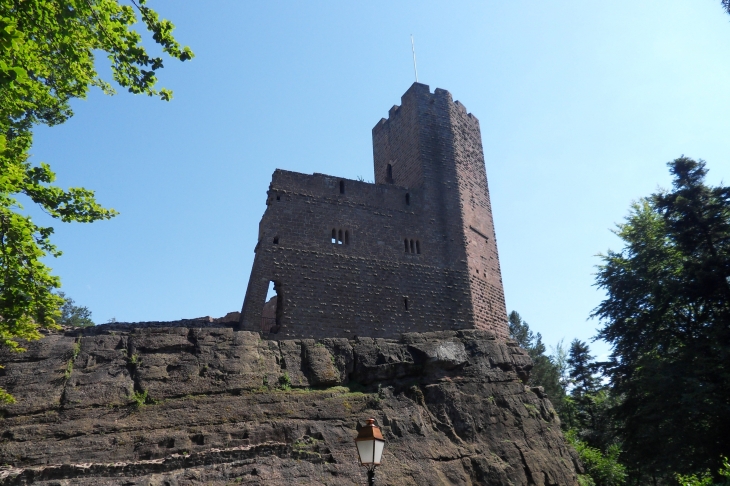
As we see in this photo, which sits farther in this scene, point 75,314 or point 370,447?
point 75,314

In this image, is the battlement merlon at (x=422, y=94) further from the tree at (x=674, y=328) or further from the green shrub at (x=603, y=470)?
the green shrub at (x=603, y=470)

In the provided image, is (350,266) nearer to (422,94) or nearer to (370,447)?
(422,94)

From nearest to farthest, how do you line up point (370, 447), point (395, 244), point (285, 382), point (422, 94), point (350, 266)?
point (370, 447), point (285, 382), point (350, 266), point (395, 244), point (422, 94)

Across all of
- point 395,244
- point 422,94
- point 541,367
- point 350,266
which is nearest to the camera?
point 350,266

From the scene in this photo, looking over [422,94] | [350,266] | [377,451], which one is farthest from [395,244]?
[377,451]

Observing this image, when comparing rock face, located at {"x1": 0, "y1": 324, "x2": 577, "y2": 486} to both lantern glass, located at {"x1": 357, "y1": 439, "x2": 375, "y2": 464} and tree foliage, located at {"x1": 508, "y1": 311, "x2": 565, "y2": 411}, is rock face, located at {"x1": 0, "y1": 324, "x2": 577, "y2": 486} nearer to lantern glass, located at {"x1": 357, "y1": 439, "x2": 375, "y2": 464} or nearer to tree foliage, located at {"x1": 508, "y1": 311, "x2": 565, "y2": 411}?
lantern glass, located at {"x1": 357, "y1": 439, "x2": 375, "y2": 464}

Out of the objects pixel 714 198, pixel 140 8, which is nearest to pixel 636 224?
pixel 714 198

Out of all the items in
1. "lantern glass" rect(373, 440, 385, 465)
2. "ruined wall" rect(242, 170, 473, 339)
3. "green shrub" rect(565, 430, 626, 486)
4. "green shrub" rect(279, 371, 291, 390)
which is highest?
"ruined wall" rect(242, 170, 473, 339)

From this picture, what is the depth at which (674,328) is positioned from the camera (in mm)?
21516

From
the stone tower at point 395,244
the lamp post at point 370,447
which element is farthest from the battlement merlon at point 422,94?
the lamp post at point 370,447

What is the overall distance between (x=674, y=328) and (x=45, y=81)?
21973mm

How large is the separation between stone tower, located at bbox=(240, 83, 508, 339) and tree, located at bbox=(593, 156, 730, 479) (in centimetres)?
491

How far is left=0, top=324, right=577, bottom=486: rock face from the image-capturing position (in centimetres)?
1208

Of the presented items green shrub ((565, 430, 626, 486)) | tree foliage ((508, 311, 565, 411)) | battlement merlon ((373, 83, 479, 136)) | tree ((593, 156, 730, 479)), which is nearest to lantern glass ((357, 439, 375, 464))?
tree ((593, 156, 730, 479))
